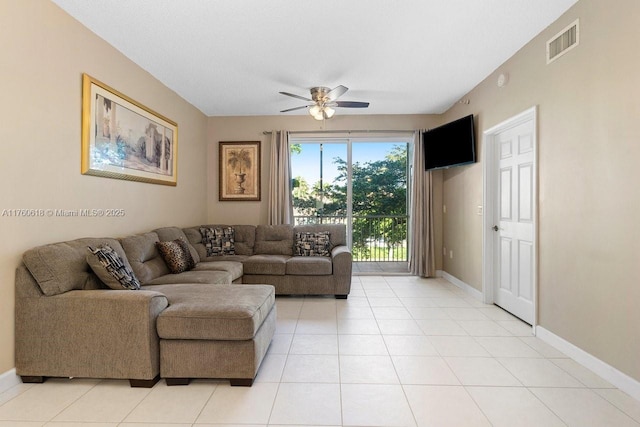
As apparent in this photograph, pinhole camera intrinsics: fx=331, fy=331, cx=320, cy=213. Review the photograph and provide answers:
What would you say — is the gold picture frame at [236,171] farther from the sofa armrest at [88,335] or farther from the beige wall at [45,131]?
the sofa armrest at [88,335]

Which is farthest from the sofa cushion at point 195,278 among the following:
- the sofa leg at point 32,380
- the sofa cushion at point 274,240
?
the sofa cushion at point 274,240

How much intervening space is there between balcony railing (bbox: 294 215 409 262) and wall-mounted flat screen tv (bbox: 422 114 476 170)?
3.82 ft

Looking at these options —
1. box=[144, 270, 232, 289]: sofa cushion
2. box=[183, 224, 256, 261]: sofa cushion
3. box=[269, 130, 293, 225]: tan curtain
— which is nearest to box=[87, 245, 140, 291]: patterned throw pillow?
box=[144, 270, 232, 289]: sofa cushion

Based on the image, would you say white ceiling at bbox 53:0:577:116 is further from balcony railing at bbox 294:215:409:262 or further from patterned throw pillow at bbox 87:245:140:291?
balcony railing at bbox 294:215:409:262

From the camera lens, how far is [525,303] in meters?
3.40

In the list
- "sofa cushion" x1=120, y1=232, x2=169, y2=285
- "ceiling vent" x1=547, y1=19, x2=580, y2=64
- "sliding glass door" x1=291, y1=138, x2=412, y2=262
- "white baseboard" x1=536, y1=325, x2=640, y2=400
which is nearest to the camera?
"white baseboard" x1=536, y1=325, x2=640, y2=400

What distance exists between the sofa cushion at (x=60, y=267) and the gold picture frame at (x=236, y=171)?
3.24 m

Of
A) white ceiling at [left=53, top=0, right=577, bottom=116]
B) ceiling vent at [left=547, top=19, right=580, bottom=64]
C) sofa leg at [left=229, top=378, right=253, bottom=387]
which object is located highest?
white ceiling at [left=53, top=0, right=577, bottom=116]

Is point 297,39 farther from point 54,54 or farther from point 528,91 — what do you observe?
point 528,91

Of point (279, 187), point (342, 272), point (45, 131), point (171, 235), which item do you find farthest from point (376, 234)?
point (45, 131)

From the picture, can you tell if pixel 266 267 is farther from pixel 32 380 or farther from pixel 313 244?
pixel 32 380

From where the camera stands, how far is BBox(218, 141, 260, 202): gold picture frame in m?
5.62

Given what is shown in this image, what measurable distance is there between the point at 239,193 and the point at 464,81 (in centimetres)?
375

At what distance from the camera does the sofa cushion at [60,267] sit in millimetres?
2146
